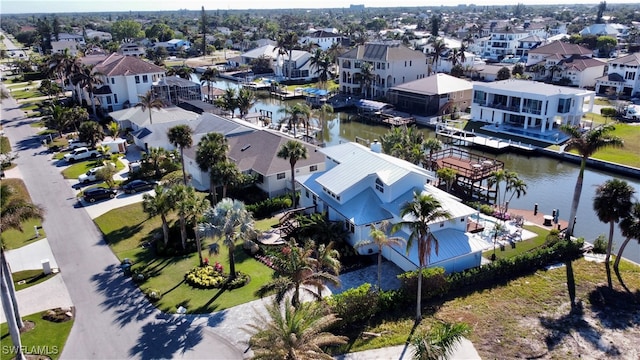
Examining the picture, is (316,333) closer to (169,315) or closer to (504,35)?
(169,315)

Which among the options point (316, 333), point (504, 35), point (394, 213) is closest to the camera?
point (316, 333)

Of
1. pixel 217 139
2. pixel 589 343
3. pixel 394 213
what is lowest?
pixel 589 343

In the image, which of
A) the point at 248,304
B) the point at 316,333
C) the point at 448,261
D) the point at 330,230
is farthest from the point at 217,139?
the point at 316,333

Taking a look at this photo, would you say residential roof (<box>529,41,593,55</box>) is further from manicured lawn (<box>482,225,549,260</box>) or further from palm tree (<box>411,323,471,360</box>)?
palm tree (<box>411,323,471,360</box>)

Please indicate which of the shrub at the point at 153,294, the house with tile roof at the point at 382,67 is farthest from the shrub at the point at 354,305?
the house with tile roof at the point at 382,67

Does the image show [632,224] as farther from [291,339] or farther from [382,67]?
[382,67]

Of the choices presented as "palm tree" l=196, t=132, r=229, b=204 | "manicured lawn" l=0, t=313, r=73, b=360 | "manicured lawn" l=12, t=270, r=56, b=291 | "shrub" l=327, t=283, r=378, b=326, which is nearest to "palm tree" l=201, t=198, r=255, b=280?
"shrub" l=327, t=283, r=378, b=326

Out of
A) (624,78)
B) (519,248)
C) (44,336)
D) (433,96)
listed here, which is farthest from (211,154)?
(624,78)

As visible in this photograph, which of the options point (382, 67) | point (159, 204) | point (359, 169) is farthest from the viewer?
point (382, 67)
